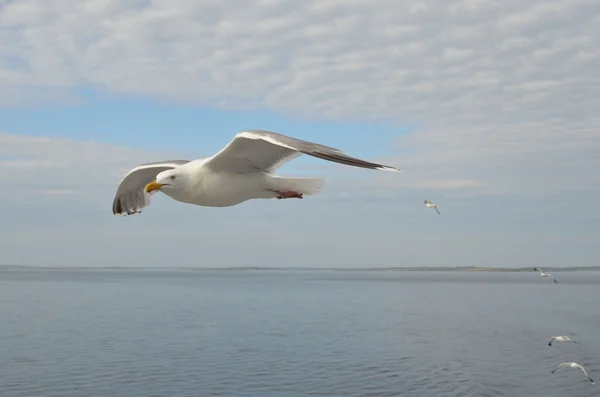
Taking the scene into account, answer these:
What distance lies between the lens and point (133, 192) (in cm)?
1305

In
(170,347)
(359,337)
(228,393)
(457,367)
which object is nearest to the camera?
(228,393)

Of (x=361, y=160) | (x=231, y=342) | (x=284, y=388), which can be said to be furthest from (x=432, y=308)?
(x=361, y=160)

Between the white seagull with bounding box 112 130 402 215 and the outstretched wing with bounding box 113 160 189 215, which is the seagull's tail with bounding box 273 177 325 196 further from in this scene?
the outstretched wing with bounding box 113 160 189 215

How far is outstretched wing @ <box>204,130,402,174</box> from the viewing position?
337 inches

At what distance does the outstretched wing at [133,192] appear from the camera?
1245cm

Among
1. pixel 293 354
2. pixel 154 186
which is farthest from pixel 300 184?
pixel 293 354

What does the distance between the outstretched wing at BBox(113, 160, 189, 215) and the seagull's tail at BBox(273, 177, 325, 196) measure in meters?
2.98

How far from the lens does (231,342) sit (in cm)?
6531

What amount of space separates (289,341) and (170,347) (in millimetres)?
11092

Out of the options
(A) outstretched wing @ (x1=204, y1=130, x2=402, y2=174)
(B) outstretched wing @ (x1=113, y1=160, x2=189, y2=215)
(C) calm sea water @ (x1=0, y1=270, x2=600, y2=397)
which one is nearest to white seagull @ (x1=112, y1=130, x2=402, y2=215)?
(A) outstretched wing @ (x1=204, y1=130, x2=402, y2=174)

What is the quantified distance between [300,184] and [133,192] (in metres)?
4.05

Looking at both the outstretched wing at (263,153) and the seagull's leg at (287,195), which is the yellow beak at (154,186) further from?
the seagull's leg at (287,195)

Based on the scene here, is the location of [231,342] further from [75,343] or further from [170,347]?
[75,343]

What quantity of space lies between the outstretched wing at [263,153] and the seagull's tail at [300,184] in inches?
12.2
